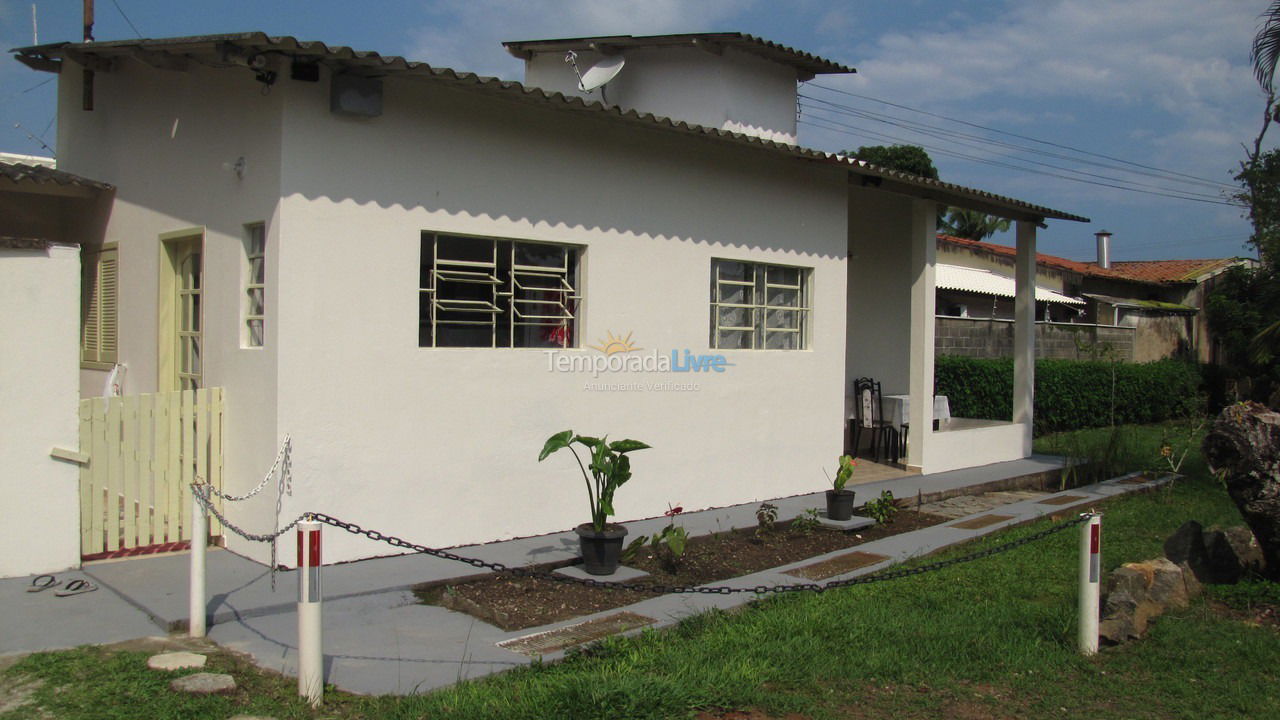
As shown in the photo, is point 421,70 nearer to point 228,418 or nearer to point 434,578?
point 228,418

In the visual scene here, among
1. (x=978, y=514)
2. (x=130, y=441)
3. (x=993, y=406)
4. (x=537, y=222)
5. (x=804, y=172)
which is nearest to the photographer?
(x=130, y=441)

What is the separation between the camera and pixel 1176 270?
31.5 m

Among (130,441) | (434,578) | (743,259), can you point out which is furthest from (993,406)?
(130,441)

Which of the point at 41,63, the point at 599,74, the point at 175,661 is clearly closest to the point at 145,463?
the point at 175,661

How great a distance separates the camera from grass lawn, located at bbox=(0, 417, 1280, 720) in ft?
14.4

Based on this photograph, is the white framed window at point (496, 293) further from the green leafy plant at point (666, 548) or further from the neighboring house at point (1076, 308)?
the neighboring house at point (1076, 308)

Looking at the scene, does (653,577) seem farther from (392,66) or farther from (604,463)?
(392,66)

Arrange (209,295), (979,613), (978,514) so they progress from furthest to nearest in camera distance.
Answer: (978,514)
(209,295)
(979,613)

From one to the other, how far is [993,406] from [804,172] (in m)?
8.08

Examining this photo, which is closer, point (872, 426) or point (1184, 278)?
point (872, 426)

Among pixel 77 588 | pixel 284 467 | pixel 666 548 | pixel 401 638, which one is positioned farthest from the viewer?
pixel 666 548

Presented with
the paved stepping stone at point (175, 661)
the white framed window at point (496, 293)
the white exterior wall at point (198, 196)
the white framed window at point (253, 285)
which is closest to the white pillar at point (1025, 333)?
the white framed window at point (496, 293)

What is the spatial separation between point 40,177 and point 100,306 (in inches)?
54.1

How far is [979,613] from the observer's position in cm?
614
